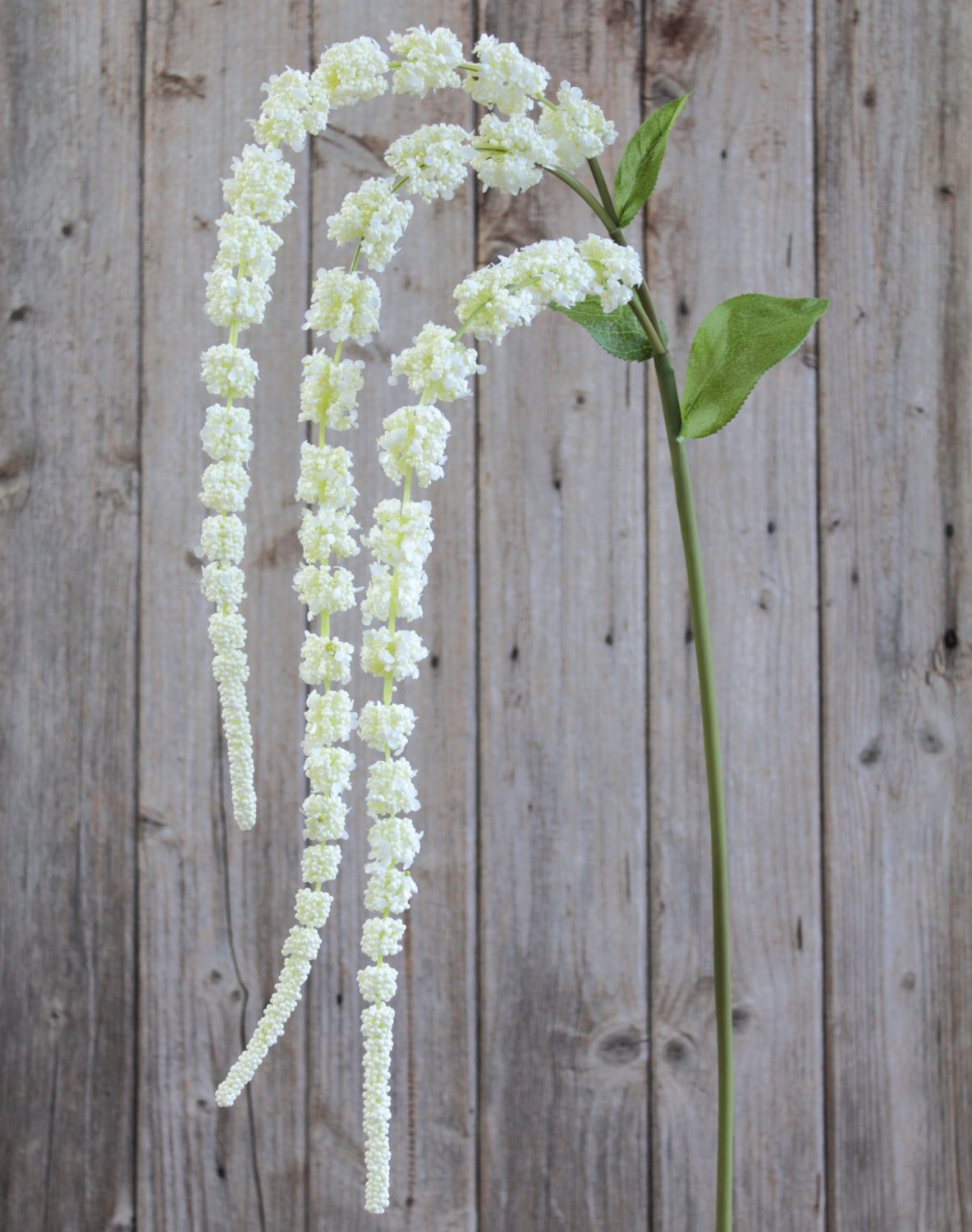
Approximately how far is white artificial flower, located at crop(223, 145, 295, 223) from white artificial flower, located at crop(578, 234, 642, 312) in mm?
112

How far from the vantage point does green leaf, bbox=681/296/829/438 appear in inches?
17.5

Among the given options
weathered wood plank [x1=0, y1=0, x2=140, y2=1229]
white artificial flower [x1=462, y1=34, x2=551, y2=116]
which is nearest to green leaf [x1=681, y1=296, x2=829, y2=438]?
white artificial flower [x1=462, y1=34, x2=551, y2=116]

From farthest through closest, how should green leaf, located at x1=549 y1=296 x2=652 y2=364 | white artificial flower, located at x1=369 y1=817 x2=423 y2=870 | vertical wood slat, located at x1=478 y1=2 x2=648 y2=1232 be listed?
1. vertical wood slat, located at x1=478 y1=2 x2=648 y2=1232
2. green leaf, located at x1=549 y1=296 x2=652 y2=364
3. white artificial flower, located at x1=369 y1=817 x2=423 y2=870

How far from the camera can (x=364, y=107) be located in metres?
0.98

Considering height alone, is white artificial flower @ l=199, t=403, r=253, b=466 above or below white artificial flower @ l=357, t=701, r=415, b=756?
above

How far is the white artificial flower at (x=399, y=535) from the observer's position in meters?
0.36

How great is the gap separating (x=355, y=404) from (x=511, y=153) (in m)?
0.11

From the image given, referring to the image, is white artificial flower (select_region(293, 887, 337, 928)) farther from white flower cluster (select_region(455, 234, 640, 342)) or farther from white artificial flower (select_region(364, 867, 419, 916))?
white flower cluster (select_region(455, 234, 640, 342))

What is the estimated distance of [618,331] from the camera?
467 millimetres

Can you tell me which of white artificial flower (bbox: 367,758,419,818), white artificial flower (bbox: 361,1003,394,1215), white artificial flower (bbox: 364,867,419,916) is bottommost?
white artificial flower (bbox: 361,1003,394,1215)

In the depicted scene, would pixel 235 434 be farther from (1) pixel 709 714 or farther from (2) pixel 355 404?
(1) pixel 709 714

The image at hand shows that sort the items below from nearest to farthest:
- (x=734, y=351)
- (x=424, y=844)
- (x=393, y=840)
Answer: (x=393, y=840), (x=734, y=351), (x=424, y=844)

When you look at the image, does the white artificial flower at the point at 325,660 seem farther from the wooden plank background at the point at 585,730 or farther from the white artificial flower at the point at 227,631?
the wooden plank background at the point at 585,730

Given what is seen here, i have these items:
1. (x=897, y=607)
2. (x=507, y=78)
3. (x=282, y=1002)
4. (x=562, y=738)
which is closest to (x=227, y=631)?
(x=282, y=1002)
